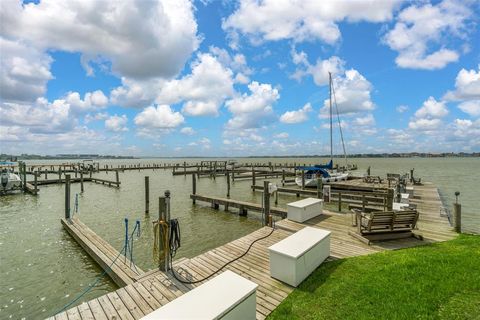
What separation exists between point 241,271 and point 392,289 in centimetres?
341

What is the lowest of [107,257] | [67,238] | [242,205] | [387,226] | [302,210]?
[67,238]

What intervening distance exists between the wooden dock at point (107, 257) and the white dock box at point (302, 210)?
20.1 ft

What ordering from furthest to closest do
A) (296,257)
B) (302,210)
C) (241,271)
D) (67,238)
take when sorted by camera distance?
1. (67,238)
2. (302,210)
3. (241,271)
4. (296,257)

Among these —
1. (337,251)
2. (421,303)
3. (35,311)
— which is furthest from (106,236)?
(421,303)

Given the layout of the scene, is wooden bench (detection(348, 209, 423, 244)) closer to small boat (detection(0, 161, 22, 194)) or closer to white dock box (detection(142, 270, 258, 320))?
white dock box (detection(142, 270, 258, 320))

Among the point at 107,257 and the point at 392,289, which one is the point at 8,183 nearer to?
the point at 107,257

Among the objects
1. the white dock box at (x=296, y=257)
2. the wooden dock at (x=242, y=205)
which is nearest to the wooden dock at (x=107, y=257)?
the white dock box at (x=296, y=257)

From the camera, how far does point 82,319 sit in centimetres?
490

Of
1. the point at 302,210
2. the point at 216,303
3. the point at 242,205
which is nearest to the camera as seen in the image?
the point at 216,303

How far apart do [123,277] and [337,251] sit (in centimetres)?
620

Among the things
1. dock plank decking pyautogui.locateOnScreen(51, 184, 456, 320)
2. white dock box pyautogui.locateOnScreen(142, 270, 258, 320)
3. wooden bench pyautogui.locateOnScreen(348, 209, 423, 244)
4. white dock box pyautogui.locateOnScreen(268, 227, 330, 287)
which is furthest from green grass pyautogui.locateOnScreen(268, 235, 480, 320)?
wooden bench pyautogui.locateOnScreen(348, 209, 423, 244)

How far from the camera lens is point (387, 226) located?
9000mm

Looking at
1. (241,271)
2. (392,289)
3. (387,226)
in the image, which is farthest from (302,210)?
(392,289)

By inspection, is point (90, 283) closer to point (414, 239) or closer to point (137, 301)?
point (137, 301)
